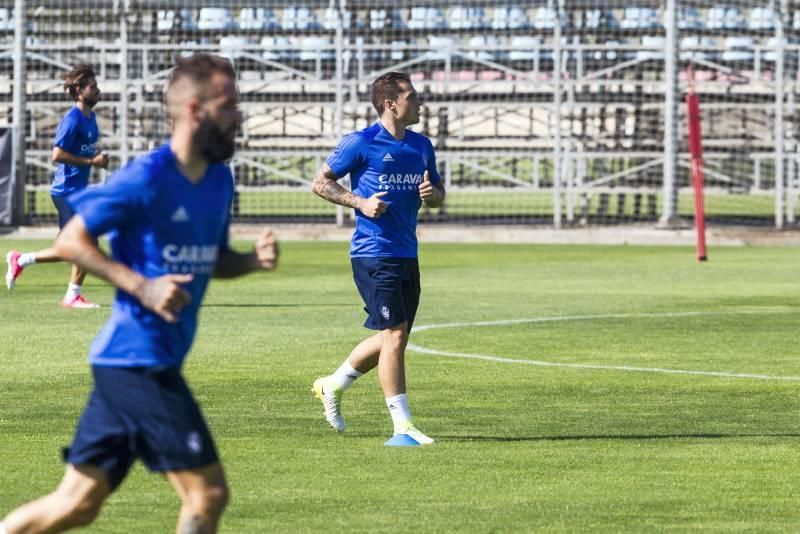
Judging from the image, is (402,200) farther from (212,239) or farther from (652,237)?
(652,237)

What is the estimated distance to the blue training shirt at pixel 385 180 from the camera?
1029 cm

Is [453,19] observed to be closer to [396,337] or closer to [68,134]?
[68,134]

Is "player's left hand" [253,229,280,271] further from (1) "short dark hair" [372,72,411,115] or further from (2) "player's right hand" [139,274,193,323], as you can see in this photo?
(1) "short dark hair" [372,72,411,115]

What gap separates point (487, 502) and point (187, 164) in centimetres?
290

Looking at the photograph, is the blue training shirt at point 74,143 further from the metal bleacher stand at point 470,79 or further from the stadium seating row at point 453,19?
the stadium seating row at point 453,19

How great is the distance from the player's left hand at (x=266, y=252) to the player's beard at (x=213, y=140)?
0.48 m

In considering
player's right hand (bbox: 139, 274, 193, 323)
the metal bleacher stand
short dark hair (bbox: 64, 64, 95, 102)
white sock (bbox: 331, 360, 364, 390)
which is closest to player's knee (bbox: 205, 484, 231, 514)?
player's right hand (bbox: 139, 274, 193, 323)

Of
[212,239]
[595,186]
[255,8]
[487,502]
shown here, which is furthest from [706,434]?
[255,8]

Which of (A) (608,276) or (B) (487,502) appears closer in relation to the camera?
(B) (487,502)

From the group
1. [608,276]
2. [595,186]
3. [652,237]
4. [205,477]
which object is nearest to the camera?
[205,477]

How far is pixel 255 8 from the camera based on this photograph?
125 feet

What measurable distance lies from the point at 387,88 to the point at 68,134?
26.8ft

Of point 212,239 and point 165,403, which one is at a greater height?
point 212,239

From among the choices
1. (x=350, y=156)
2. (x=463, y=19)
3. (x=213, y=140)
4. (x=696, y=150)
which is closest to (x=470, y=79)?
(x=463, y=19)
